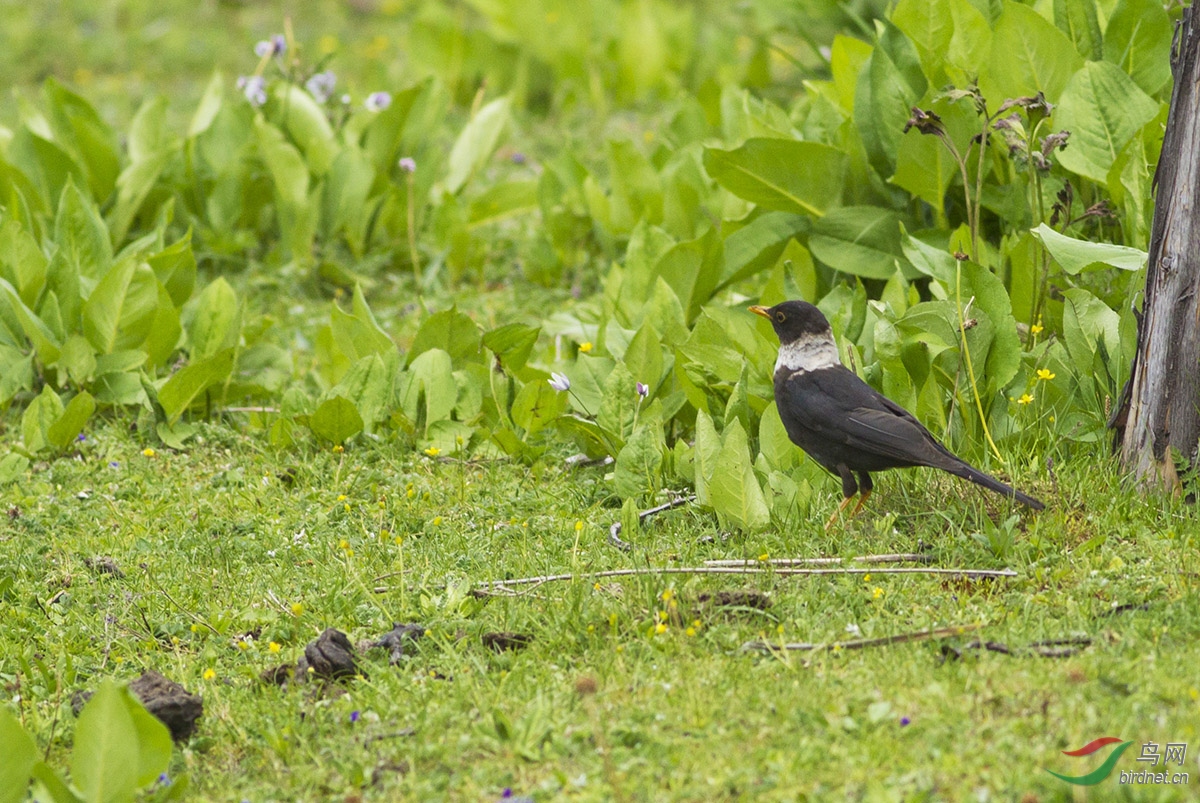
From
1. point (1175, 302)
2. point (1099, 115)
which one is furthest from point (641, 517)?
point (1099, 115)

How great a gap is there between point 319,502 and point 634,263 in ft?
6.65

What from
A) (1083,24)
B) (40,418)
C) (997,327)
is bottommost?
(40,418)

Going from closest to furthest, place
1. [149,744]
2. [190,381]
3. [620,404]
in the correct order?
1. [149,744]
2. [620,404]
3. [190,381]

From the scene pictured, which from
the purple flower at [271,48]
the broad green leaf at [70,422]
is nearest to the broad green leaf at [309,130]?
the purple flower at [271,48]

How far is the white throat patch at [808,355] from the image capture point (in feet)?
14.9

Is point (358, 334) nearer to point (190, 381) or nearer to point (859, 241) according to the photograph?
point (190, 381)

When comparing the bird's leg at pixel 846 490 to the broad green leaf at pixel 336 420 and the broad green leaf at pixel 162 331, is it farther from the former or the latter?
the broad green leaf at pixel 162 331

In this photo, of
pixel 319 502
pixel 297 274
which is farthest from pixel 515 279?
pixel 319 502

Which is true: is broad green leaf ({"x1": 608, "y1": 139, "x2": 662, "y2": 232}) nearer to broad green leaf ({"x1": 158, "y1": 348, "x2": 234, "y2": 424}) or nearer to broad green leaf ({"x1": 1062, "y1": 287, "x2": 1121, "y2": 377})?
broad green leaf ({"x1": 158, "y1": 348, "x2": 234, "y2": 424})

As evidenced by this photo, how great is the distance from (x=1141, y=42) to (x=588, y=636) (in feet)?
11.8

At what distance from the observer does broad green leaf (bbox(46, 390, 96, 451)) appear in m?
5.50

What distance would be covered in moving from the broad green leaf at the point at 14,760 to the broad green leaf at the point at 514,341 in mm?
2951

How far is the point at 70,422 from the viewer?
553 cm

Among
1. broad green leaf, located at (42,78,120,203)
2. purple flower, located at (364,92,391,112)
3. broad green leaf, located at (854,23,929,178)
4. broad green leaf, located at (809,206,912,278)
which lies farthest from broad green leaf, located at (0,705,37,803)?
purple flower, located at (364,92,391,112)
